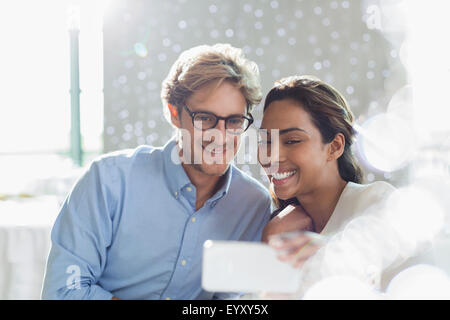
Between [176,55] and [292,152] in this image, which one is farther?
[176,55]

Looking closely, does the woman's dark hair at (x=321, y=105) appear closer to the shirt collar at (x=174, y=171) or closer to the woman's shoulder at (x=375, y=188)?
the woman's shoulder at (x=375, y=188)

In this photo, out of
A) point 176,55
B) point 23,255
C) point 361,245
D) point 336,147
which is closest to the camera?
point 361,245

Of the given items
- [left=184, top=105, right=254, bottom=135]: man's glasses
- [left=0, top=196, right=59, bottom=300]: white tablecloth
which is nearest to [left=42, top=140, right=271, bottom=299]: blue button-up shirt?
[left=184, top=105, right=254, bottom=135]: man's glasses

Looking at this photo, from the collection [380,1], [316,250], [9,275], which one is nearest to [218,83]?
[316,250]

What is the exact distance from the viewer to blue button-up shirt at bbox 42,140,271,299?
725 millimetres

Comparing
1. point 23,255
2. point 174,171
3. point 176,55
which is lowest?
point 23,255

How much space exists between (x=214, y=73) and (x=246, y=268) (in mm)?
352

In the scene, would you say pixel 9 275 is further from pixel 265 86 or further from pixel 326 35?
pixel 326 35

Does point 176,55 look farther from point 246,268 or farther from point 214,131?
point 246,268

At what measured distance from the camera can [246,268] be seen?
56cm

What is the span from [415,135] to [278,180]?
43 cm

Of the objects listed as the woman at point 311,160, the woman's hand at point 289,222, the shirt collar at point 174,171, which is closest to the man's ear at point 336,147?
the woman at point 311,160

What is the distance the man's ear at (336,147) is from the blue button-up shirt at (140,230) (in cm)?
16

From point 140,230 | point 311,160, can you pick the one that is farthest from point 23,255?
point 311,160
